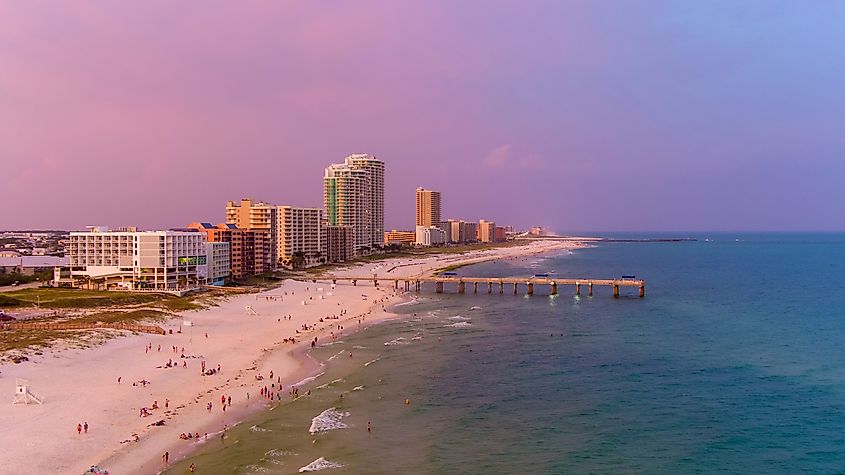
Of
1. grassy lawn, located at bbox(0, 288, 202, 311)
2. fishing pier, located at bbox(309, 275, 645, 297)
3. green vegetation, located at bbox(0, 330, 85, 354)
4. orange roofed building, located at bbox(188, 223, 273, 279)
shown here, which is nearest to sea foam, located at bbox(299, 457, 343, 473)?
green vegetation, located at bbox(0, 330, 85, 354)

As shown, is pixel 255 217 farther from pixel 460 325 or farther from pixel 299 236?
pixel 460 325

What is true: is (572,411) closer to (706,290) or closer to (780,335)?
(780,335)

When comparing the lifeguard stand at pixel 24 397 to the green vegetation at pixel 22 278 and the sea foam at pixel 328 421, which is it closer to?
the sea foam at pixel 328 421

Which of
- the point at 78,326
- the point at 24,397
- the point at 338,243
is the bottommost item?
the point at 24,397

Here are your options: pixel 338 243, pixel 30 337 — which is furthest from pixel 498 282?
pixel 338 243

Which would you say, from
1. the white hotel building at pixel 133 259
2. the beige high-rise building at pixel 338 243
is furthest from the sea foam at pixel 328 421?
the beige high-rise building at pixel 338 243

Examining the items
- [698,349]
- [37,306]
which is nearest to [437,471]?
[698,349]
